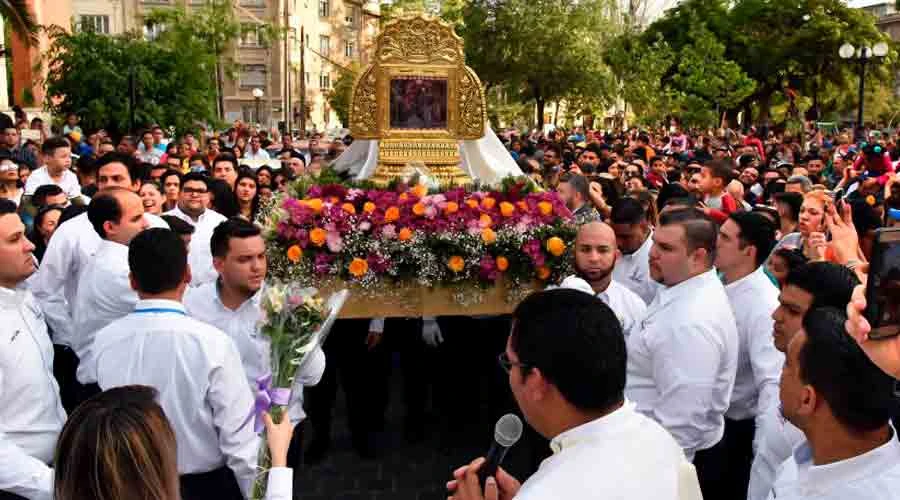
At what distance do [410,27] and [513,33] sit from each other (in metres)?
22.1

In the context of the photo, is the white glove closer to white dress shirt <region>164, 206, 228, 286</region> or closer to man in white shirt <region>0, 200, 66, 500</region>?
white dress shirt <region>164, 206, 228, 286</region>

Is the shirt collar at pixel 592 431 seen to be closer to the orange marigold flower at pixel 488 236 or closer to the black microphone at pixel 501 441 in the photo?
the black microphone at pixel 501 441

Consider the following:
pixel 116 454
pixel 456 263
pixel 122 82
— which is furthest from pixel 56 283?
pixel 122 82

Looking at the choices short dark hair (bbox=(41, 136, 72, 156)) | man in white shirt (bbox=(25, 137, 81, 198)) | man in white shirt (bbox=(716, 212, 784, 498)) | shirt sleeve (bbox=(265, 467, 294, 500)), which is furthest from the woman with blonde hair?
short dark hair (bbox=(41, 136, 72, 156))

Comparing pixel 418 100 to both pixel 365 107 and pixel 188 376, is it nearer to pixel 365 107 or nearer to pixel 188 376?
pixel 365 107

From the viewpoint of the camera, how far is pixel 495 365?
7.00m

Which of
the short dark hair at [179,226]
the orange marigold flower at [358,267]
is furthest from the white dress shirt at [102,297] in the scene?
the orange marigold flower at [358,267]

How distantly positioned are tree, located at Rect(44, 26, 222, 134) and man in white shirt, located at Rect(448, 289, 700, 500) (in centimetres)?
1585

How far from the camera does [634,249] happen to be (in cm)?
624

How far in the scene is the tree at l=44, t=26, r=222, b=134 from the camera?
56.1 ft

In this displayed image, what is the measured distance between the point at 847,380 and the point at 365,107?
6037mm

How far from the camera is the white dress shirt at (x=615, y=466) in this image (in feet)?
6.69

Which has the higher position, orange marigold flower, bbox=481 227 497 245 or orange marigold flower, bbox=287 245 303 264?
orange marigold flower, bbox=481 227 497 245

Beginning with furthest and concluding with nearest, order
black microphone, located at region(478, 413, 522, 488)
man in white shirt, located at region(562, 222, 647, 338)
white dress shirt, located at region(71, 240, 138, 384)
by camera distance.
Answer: man in white shirt, located at region(562, 222, 647, 338), white dress shirt, located at region(71, 240, 138, 384), black microphone, located at region(478, 413, 522, 488)
